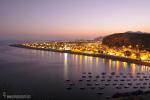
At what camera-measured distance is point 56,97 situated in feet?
41.2

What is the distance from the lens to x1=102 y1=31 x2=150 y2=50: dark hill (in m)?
42.0

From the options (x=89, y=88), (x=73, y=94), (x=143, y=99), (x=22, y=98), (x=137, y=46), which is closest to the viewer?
(x=143, y=99)

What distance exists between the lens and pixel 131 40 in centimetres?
4594

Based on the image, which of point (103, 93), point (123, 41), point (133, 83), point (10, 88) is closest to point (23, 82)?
→ point (10, 88)

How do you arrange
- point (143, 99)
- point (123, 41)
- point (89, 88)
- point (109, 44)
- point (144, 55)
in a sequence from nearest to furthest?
1. point (143, 99)
2. point (89, 88)
3. point (144, 55)
4. point (123, 41)
5. point (109, 44)

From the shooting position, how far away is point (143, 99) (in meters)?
8.81

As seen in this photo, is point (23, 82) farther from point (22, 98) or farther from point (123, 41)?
point (123, 41)

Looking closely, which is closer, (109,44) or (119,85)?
(119,85)

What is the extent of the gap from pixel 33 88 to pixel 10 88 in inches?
55.4

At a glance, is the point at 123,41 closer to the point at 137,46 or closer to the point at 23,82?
the point at 137,46

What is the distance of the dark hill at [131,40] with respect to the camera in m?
42.0

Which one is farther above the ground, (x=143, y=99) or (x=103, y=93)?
(x=143, y=99)

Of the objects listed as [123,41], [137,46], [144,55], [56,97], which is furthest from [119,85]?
[123,41]

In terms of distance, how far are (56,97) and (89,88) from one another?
8.45 ft
